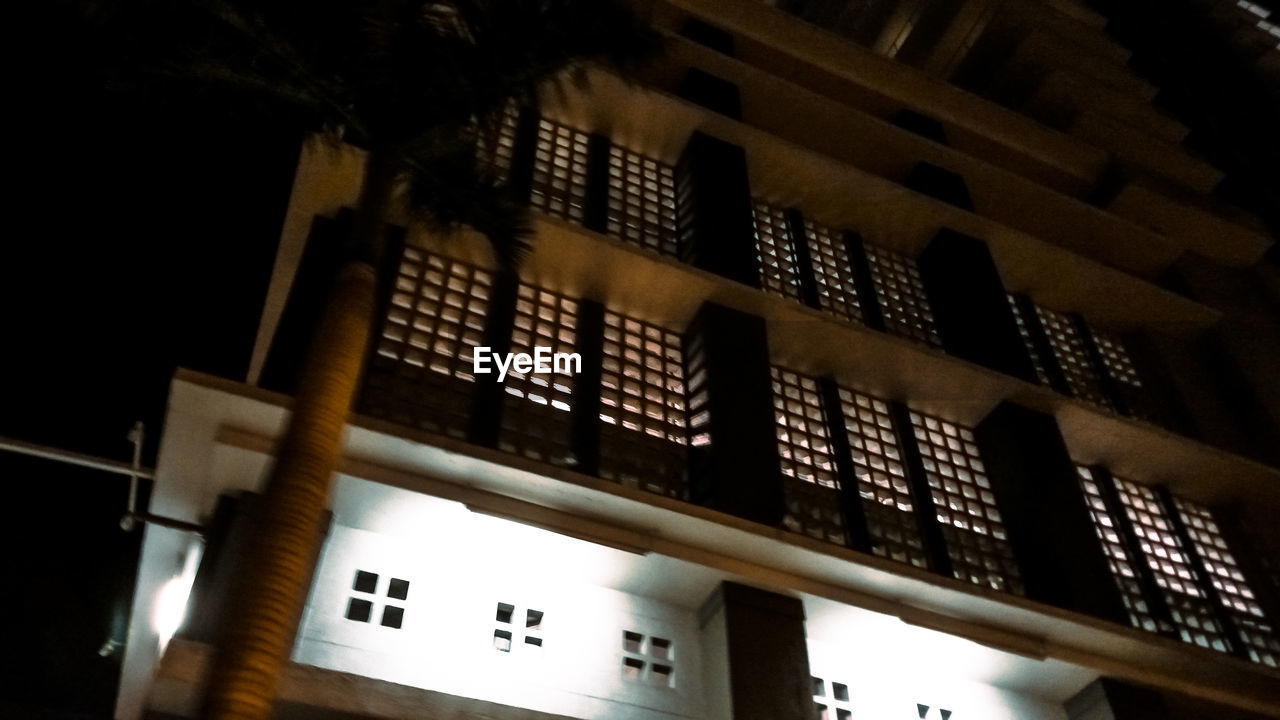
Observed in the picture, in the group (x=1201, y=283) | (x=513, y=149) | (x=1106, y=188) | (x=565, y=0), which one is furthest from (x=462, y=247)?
(x=1201, y=283)

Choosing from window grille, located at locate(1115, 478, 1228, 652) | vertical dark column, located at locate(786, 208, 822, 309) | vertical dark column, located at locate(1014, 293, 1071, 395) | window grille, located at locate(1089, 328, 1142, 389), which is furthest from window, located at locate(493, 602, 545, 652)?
window grille, located at locate(1089, 328, 1142, 389)

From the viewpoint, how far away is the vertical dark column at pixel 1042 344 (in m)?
13.6

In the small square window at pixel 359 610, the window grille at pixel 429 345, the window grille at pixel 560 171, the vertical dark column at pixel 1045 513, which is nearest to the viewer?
the small square window at pixel 359 610

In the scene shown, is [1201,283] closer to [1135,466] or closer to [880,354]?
[1135,466]

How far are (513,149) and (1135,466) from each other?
9117 millimetres

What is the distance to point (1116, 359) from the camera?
52.0 ft

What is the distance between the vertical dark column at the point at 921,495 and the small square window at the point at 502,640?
463 centimetres

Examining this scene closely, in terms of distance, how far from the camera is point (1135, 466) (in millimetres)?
13367

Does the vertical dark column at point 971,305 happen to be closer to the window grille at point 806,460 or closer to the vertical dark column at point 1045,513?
the vertical dark column at point 1045,513

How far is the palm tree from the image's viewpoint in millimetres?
7105

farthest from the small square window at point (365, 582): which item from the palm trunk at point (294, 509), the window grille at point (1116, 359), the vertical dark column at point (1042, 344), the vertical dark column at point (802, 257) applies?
the window grille at point (1116, 359)

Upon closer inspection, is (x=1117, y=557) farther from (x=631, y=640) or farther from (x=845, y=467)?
(x=631, y=640)

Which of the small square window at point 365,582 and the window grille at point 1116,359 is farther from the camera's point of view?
the window grille at point 1116,359

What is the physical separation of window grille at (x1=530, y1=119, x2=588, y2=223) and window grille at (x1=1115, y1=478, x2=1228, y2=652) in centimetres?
799
